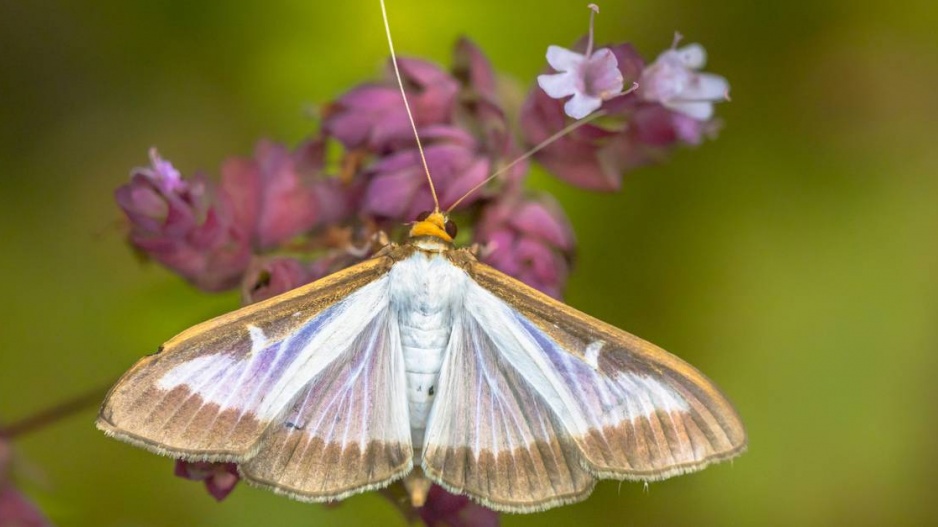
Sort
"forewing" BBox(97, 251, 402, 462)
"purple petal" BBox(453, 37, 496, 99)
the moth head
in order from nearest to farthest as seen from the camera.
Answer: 1. "forewing" BBox(97, 251, 402, 462)
2. the moth head
3. "purple petal" BBox(453, 37, 496, 99)

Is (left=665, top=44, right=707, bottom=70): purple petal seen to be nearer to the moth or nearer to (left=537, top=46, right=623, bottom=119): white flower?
(left=537, top=46, right=623, bottom=119): white flower

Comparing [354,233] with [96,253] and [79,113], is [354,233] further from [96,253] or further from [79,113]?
[79,113]

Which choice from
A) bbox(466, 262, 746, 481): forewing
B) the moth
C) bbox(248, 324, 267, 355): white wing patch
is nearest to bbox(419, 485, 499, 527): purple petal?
the moth

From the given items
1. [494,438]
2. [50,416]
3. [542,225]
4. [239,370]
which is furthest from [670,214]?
[50,416]

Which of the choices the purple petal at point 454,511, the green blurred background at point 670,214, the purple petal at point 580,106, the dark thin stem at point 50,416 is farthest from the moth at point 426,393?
the green blurred background at point 670,214

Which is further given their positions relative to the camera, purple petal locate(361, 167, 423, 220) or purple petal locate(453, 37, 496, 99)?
purple petal locate(453, 37, 496, 99)

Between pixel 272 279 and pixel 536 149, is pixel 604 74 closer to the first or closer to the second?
pixel 536 149
